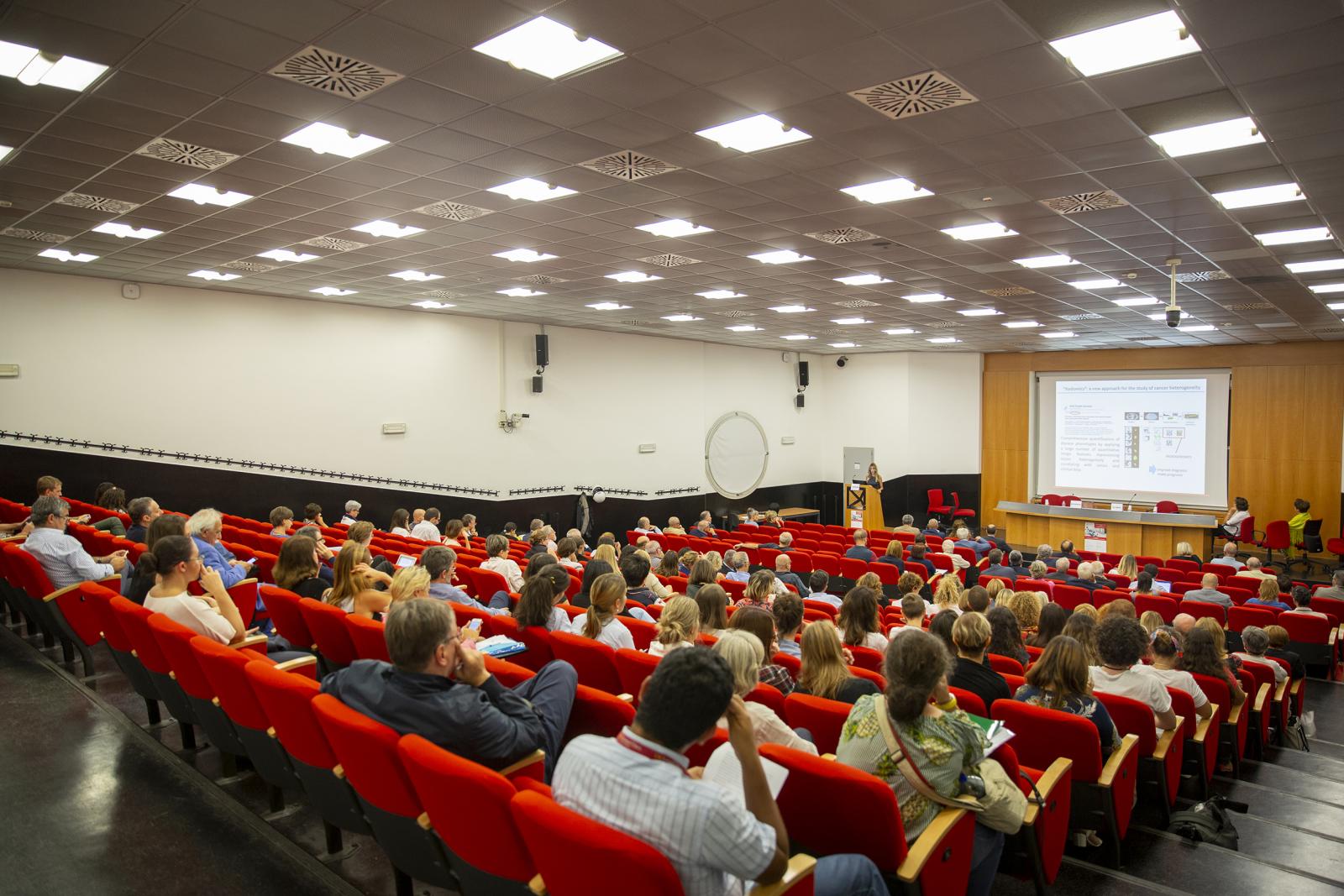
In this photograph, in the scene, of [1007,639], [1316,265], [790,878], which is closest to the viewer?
[790,878]

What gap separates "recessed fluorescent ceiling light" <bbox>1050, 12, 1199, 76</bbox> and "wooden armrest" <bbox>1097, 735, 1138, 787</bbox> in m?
3.48

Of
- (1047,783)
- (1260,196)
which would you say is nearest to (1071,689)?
(1047,783)

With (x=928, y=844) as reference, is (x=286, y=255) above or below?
above

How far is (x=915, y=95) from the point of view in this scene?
4676 mm

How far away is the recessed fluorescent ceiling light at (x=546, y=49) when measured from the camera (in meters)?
4.02

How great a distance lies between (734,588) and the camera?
316 inches

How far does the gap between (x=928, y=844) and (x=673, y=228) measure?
22.0ft

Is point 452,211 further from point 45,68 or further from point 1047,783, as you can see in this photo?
point 1047,783

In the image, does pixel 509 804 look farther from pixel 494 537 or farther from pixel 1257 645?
pixel 1257 645

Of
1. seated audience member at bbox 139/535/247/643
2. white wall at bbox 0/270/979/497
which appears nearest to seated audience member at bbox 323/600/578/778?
seated audience member at bbox 139/535/247/643

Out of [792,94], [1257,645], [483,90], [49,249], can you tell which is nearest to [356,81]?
[483,90]

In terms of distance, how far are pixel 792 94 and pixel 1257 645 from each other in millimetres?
5836

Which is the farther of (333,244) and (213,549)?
(333,244)

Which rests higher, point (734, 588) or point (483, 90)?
point (483, 90)
